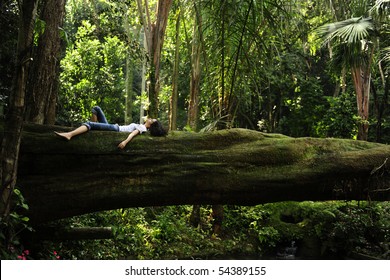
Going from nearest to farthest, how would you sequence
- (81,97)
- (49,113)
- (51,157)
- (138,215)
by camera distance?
(51,157)
(49,113)
(138,215)
(81,97)

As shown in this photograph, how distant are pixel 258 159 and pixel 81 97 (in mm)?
10105

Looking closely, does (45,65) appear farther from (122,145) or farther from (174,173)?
(174,173)

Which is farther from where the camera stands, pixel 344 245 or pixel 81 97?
pixel 81 97

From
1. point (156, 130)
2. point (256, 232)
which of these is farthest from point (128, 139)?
point (256, 232)

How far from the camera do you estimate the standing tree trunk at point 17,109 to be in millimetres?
4309

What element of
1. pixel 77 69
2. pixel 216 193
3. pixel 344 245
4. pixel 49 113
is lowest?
pixel 344 245

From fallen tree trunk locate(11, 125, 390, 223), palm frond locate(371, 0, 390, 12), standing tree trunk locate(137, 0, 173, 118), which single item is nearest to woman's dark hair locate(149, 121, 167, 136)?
fallen tree trunk locate(11, 125, 390, 223)

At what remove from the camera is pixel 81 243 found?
752cm

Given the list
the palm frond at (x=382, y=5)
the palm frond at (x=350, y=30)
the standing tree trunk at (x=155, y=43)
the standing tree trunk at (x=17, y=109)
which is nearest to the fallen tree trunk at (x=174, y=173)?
the standing tree trunk at (x=17, y=109)

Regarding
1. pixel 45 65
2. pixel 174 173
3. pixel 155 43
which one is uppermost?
pixel 155 43

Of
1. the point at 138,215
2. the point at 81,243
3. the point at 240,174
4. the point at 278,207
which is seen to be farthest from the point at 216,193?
the point at 278,207

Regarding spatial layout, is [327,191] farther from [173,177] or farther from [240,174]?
[173,177]

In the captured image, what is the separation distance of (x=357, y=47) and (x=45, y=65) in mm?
7700

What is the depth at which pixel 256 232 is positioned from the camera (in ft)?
37.0
